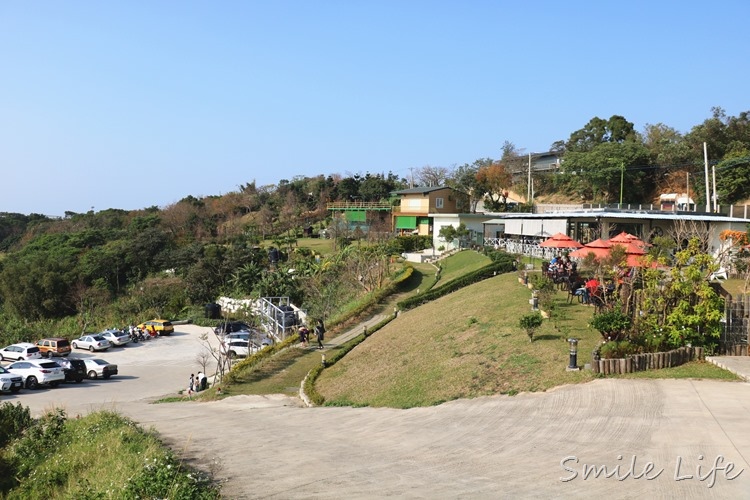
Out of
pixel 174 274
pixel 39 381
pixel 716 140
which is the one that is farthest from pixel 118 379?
pixel 716 140

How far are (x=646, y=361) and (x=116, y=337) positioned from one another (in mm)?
34864

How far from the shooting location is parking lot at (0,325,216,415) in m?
24.3

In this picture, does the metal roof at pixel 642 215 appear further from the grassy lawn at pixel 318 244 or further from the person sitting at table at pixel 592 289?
the grassy lawn at pixel 318 244

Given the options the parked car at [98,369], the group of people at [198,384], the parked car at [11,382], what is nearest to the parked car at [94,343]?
Answer: the parked car at [98,369]

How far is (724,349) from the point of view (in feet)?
50.8

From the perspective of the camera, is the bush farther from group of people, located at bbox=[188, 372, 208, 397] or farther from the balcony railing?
the balcony railing

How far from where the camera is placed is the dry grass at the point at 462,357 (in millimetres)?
15641

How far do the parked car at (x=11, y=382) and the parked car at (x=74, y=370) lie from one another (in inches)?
90.8

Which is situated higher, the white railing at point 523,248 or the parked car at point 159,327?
the white railing at point 523,248

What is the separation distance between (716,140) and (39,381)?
2211 inches

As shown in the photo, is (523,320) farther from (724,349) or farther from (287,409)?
(287,409)

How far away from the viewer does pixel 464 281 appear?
33.5 meters

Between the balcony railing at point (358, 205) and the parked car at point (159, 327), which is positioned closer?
the parked car at point (159, 327)

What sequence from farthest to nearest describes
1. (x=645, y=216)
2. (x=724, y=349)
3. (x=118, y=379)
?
(x=645, y=216) < (x=118, y=379) < (x=724, y=349)
